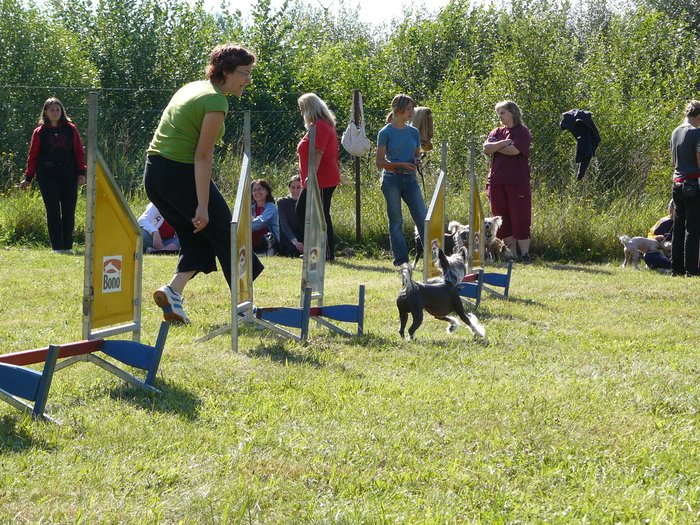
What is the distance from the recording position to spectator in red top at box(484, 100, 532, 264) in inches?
431

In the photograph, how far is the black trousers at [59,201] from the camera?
462 inches

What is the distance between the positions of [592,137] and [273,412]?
988 cm

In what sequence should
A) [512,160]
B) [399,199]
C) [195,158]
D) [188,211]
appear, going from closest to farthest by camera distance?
[195,158] < [188,211] < [399,199] < [512,160]

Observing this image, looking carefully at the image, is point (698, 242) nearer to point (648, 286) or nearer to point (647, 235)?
point (648, 286)

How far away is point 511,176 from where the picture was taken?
37.0 feet

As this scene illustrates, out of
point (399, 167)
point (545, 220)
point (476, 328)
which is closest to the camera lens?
point (476, 328)

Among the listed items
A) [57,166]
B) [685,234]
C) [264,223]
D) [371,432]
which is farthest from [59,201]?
[371,432]

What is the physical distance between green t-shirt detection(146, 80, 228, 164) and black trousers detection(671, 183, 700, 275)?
270 inches

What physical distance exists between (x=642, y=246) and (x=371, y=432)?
28.4ft

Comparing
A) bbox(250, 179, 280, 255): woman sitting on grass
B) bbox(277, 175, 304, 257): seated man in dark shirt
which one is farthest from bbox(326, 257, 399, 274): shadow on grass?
bbox(250, 179, 280, 255): woman sitting on grass

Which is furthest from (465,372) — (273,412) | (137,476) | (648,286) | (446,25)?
(446,25)

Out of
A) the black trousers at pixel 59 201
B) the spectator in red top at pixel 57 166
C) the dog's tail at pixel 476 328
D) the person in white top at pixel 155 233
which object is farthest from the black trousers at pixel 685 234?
the black trousers at pixel 59 201

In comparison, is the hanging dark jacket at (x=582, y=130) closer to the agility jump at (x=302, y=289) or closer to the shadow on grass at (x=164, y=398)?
the agility jump at (x=302, y=289)

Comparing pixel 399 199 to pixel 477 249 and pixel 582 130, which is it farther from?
pixel 582 130
